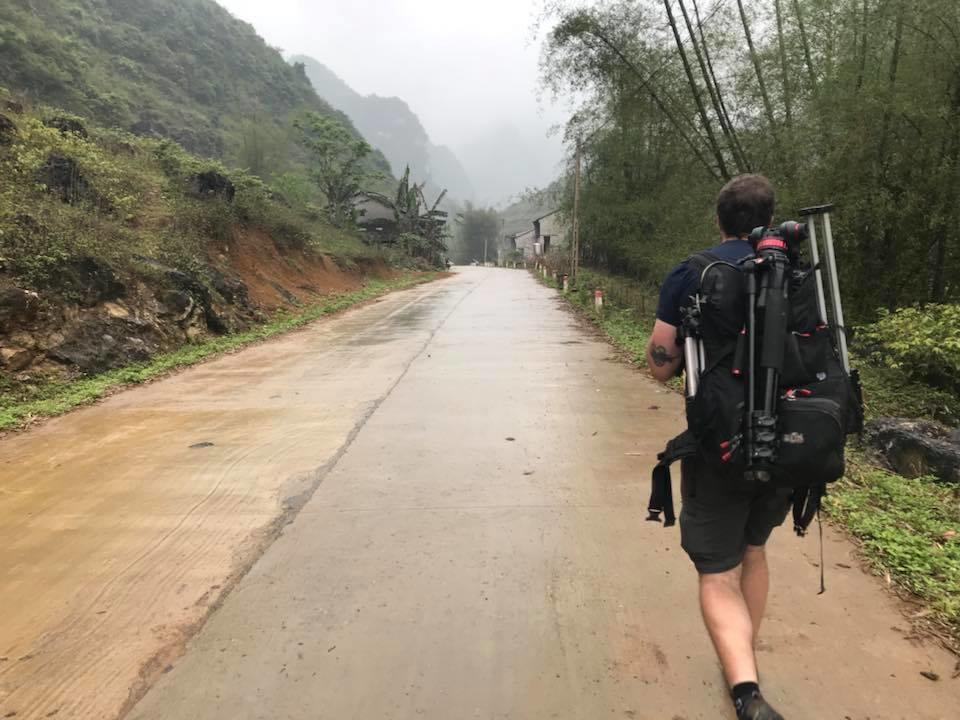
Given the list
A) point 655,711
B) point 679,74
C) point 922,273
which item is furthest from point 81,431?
point 679,74

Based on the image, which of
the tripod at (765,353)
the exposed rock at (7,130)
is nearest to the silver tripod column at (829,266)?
the tripod at (765,353)

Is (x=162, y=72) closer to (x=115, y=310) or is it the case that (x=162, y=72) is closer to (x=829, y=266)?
(x=115, y=310)

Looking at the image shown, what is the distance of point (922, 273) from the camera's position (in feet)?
26.9

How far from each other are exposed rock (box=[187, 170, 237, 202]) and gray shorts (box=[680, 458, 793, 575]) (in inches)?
660

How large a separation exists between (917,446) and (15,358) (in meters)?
9.13

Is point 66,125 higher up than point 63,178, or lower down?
higher up

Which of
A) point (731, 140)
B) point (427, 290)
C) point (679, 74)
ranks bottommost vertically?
point (427, 290)

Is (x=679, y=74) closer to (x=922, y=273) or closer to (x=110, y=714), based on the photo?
(x=922, y=273)

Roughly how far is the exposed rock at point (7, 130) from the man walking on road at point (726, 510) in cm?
1416

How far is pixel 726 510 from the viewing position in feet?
6.75

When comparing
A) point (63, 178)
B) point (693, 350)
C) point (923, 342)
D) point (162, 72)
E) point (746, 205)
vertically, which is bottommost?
point (923, 342)

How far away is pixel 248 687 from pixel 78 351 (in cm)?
716

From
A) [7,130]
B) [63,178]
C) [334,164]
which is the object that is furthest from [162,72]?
[63,178]

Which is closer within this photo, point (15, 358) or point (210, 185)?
point (15, 358)
